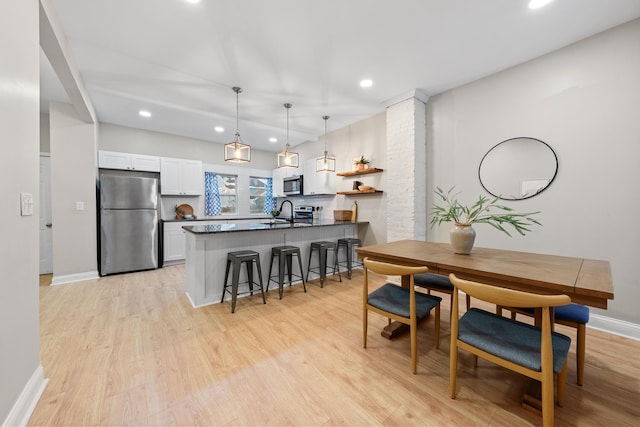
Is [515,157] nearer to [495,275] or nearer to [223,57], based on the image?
[495,275]

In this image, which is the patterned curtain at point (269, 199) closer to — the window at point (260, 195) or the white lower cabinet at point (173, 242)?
the window at point (260, 195)

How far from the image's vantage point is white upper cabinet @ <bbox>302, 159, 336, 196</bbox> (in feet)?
17.3

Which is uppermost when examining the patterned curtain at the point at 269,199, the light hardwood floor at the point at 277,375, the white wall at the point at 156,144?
the white wall at the point at 156,144

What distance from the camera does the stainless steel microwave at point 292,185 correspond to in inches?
229

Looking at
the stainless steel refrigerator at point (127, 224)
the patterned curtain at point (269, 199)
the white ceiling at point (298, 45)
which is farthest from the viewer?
the patterned curtain at point (269, 199)

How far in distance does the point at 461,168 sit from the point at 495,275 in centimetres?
232

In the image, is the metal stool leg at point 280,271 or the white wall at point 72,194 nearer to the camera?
the metal stool leg at point 280,271

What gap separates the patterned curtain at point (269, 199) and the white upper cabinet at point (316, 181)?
64.8 inches

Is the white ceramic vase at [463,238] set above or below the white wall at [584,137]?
below

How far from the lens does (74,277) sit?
12.4 feet

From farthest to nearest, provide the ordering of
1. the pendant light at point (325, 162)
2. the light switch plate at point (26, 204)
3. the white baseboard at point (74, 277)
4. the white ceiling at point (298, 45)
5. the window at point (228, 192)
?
the window at point (228, 192) < the pendant light at point (325, 162) < the white baseboard at point (74, 277) < the white ceiling at point (298, 45) < the light switch plate at point (26, 204)

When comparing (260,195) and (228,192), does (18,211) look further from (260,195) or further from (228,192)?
(260,195)

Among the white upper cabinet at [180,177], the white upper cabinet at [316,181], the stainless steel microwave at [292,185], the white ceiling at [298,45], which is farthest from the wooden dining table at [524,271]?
the white upper cabinet at [180,177]

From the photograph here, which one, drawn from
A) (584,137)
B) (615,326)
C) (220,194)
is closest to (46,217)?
(220,194)
